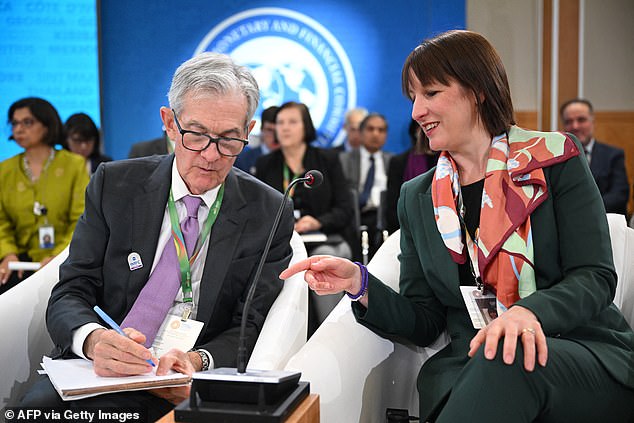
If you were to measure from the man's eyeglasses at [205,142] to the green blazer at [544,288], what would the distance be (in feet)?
1.73

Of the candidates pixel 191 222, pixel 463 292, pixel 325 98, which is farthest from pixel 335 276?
pixel 325 98

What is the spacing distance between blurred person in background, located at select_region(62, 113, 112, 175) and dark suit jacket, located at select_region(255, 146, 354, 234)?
1.85m

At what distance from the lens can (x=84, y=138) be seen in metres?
6.36

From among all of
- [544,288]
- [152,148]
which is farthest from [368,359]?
[152,148]

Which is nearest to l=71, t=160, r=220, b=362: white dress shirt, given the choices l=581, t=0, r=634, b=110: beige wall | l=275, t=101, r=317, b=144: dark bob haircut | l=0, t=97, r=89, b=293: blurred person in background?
l=0, t=97, r=89, b=293: blurred person in background

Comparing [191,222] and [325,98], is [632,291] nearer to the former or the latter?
[191,222]

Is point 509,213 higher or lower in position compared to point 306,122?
lower

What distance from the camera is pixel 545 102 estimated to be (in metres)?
7.88

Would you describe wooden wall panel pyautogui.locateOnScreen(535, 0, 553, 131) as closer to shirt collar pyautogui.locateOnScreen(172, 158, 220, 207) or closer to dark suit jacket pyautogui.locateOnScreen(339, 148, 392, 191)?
dark suit jacket pyautogui.locateOnScreen(339, 148, 392, 191)

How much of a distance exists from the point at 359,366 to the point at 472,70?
2.80 feet

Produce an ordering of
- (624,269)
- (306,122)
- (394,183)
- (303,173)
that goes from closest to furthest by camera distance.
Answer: (624,269)
(303,173)
(306,122)
(394,183)

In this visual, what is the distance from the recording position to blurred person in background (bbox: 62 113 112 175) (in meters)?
6.33

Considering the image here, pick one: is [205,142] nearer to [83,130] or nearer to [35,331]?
[35,331]

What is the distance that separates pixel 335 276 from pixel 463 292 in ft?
1.13
